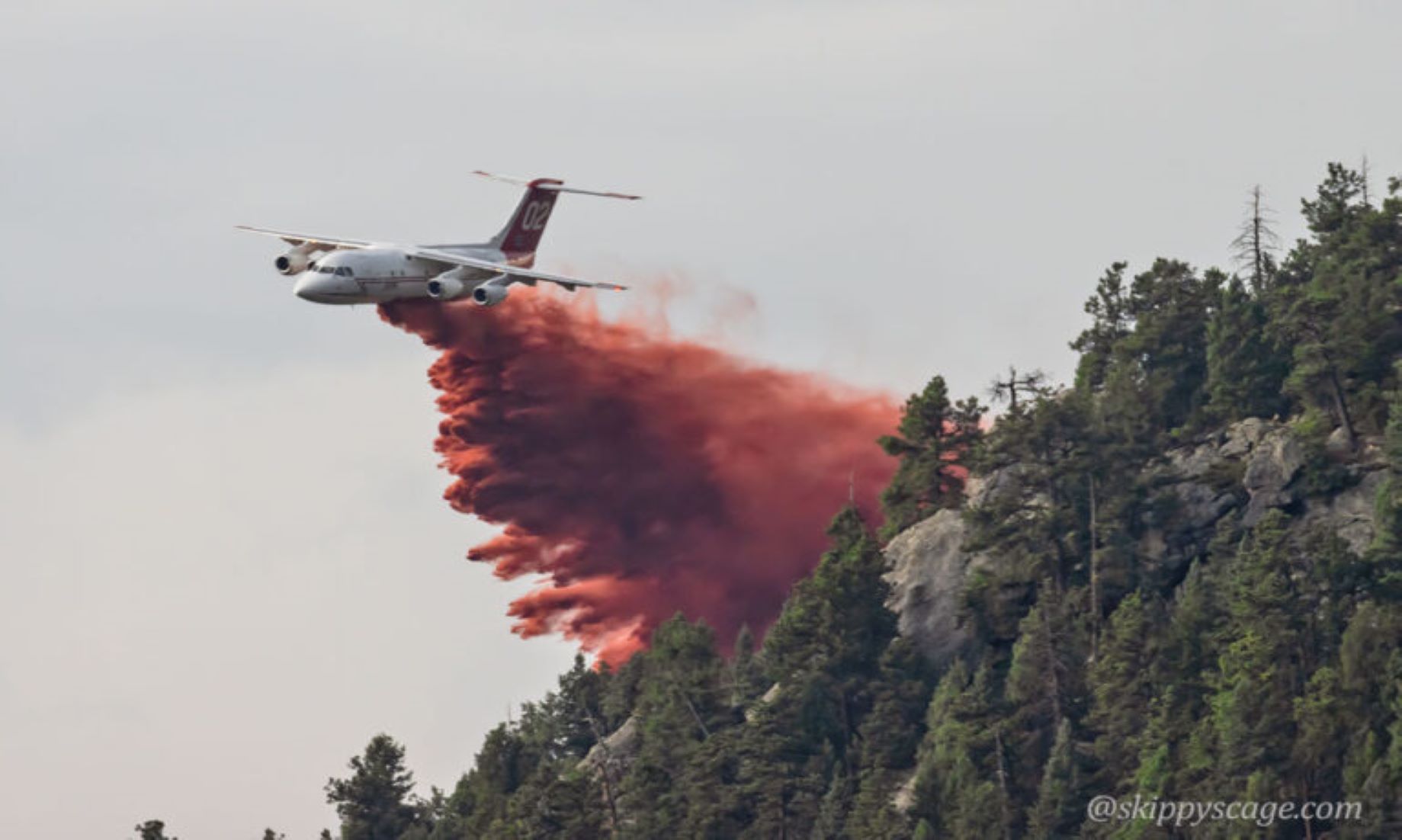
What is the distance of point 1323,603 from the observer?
13362 cm

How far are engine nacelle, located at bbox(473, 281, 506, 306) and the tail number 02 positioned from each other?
9.92 metres

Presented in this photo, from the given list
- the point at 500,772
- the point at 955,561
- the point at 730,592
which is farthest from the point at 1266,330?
the point at 500,772

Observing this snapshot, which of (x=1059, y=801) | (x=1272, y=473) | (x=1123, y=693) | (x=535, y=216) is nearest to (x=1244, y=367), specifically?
Result: (x=1272, y=473)

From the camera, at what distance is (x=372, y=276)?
13300cm

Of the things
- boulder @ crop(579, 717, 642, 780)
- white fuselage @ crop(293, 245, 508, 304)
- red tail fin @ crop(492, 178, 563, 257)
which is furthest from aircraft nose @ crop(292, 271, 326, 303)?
boulder @ crop(579, 717, 642, 780)

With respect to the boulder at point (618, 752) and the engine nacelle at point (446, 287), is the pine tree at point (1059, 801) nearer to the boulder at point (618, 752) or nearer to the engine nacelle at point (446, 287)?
the boulder at point (618, 752)

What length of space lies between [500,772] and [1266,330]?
3850 cm

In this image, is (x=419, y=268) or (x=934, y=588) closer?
(x=419, y=268)

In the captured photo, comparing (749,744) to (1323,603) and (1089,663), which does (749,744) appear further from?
(1323,603)

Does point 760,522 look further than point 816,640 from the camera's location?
Yes

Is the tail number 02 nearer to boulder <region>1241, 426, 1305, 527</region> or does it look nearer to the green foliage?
the green foliage

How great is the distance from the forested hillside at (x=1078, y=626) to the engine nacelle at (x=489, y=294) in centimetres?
1946

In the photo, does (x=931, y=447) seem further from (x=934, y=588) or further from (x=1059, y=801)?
(x=1059, y=801)

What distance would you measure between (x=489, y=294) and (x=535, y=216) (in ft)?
37.8
